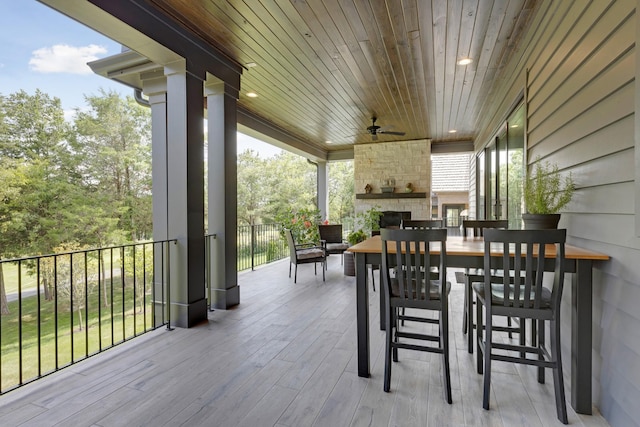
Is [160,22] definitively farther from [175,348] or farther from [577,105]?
[577,105]

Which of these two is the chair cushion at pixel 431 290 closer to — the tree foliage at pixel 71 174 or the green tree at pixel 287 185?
the tree foliage at pixel 71 174

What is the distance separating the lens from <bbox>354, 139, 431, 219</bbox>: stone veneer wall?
7449mm

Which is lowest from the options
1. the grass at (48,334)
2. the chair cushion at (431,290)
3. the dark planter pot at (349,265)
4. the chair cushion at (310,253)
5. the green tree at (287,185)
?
the grass at (48,334)

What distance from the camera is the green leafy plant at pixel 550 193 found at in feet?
6.77

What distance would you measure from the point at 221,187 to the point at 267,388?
2328 millimetres

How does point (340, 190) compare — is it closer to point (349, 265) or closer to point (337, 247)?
point (337, 247)

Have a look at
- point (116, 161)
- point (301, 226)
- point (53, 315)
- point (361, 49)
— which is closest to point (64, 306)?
point (53, 315)

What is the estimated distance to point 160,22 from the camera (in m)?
2.62

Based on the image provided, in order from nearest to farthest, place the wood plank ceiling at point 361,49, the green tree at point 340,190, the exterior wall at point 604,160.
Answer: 1. the exterior wall at point 604,160
2. the wood plank ceiling at point 361,49
3. the green tree at point 340,190

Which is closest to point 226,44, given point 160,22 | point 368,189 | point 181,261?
point 160,22

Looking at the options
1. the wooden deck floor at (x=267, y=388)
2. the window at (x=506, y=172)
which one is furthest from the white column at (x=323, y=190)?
Answer: the wooden deck floor at (x=267, y=388)

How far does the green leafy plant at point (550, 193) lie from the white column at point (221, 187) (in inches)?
117

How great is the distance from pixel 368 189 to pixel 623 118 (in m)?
6.37

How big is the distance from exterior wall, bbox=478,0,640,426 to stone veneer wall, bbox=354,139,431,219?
512cm
